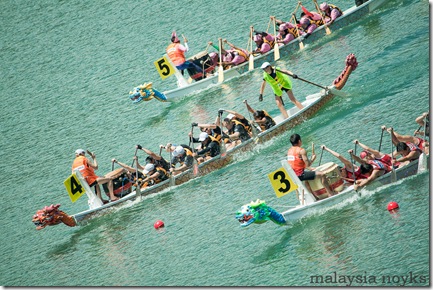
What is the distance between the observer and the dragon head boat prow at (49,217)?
26.0 meters

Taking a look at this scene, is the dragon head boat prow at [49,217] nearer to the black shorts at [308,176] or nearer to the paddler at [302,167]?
the paddler at [302,167]

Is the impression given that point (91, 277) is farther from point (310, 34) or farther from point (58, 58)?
point (58, 58)

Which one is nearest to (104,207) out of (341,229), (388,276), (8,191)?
(8,191)

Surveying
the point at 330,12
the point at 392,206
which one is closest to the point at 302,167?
the point at 392,206

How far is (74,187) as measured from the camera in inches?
1041

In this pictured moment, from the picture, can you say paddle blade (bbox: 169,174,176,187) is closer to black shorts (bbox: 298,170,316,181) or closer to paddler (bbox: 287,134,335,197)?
paddler (bbox: 287,134,335,197)

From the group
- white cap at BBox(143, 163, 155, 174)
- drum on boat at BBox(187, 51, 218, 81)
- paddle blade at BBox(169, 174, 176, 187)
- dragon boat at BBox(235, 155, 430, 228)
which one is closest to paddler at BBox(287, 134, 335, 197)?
dragon boat at BBox(235, 155, 430, 228)

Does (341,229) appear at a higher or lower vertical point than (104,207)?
lower

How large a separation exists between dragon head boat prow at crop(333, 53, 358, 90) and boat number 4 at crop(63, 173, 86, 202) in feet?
26.1

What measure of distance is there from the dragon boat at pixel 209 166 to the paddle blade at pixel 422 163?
646 centimetres

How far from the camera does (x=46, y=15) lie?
4800cm

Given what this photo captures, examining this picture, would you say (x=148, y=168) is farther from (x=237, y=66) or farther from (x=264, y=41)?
(x=264, y=41)

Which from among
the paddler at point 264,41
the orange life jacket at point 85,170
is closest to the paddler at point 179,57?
the paddler at point 264,41

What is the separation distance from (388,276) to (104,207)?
10254 mm
